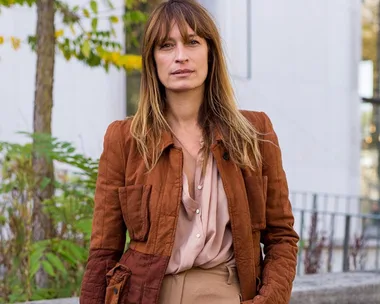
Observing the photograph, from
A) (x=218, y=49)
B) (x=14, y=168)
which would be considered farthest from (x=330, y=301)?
(x=218, y=49)

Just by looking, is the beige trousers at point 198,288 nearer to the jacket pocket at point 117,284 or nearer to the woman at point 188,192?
the woman at point 188,192

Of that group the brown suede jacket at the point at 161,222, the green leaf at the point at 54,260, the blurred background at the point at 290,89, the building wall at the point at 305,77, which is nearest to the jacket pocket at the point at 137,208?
the brown suede jacket at the point at 161,222

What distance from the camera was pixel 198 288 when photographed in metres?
2.79

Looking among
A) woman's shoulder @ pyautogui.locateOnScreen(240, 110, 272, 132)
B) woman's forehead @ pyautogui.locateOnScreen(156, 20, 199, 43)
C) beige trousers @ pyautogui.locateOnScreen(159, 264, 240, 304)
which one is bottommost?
beige trousers @ pyautogui.locateOnScreen(159, 264, 240, 304)

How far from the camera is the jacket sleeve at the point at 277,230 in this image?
115 inches

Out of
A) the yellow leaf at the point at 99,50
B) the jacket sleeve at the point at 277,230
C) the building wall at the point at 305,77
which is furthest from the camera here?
the building wall at the point at 305,77

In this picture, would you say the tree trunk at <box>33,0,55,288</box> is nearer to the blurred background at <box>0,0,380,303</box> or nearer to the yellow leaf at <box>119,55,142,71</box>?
the yellow leaf at <box>119,55,142,71</box>

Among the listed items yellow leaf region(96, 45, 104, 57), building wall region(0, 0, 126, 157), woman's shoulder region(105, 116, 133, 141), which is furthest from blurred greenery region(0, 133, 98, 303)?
building wall region(0, 0, 126, 157)

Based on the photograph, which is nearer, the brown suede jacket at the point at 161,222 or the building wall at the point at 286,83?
the brown suede jacket at the point at 161,222

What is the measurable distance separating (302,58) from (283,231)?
8574mm

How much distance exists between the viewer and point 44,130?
6.04 metres

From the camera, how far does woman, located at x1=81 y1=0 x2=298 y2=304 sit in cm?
281

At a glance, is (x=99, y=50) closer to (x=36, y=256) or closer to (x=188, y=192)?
(x=36, y=256)

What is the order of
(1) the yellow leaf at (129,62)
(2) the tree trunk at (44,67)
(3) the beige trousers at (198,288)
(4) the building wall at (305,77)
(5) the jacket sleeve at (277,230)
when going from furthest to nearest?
(4) the building wall at (305,77)
(1) the yellow leaf at (129,62)
(2) the tree trunk at (44,67)
(5) the jacket sleeve at (277,230)
(3) the beige trousers at (198,288)
